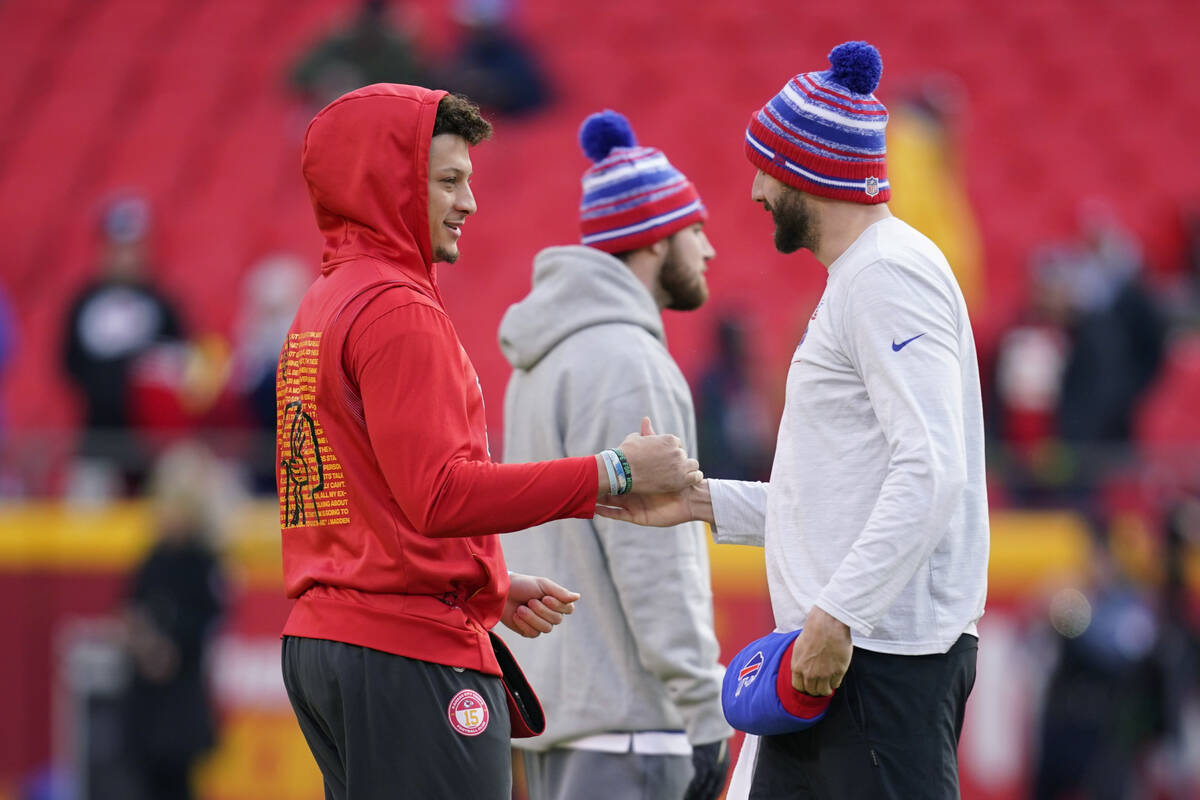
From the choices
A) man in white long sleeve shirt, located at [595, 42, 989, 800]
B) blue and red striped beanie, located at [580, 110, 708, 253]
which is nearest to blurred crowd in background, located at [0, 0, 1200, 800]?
blue and red striped beanie, located at [580, 110, 708, 253]

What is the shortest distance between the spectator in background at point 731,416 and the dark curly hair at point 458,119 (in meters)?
4.29

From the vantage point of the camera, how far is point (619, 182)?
4.42 meters

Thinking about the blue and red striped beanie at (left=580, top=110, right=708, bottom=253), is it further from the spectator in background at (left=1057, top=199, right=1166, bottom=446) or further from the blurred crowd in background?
the spectator in background at (left=1057, top=199, right=1166, bottom=446)

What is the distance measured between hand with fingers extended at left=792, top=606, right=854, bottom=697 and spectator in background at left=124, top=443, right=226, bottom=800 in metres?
5.41

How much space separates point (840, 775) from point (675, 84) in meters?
10.7

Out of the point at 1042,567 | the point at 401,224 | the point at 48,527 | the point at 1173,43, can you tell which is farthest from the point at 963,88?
the point at 401,224

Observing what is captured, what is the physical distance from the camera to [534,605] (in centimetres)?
362

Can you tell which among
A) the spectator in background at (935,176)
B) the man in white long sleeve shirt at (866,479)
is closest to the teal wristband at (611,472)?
the man in white long sleeve shirt at (866,479)

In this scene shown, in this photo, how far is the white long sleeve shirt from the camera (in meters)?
3.13

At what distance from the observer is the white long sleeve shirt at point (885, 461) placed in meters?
3.13

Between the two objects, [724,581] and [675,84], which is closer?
[724,581]

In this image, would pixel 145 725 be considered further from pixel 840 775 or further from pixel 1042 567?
pixel 840 775

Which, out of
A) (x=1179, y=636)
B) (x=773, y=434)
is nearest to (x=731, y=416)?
(x=773, y=434)

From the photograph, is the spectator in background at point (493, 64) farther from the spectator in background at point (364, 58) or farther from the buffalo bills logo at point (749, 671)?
the buffalo bills logo at point (749, 671)
